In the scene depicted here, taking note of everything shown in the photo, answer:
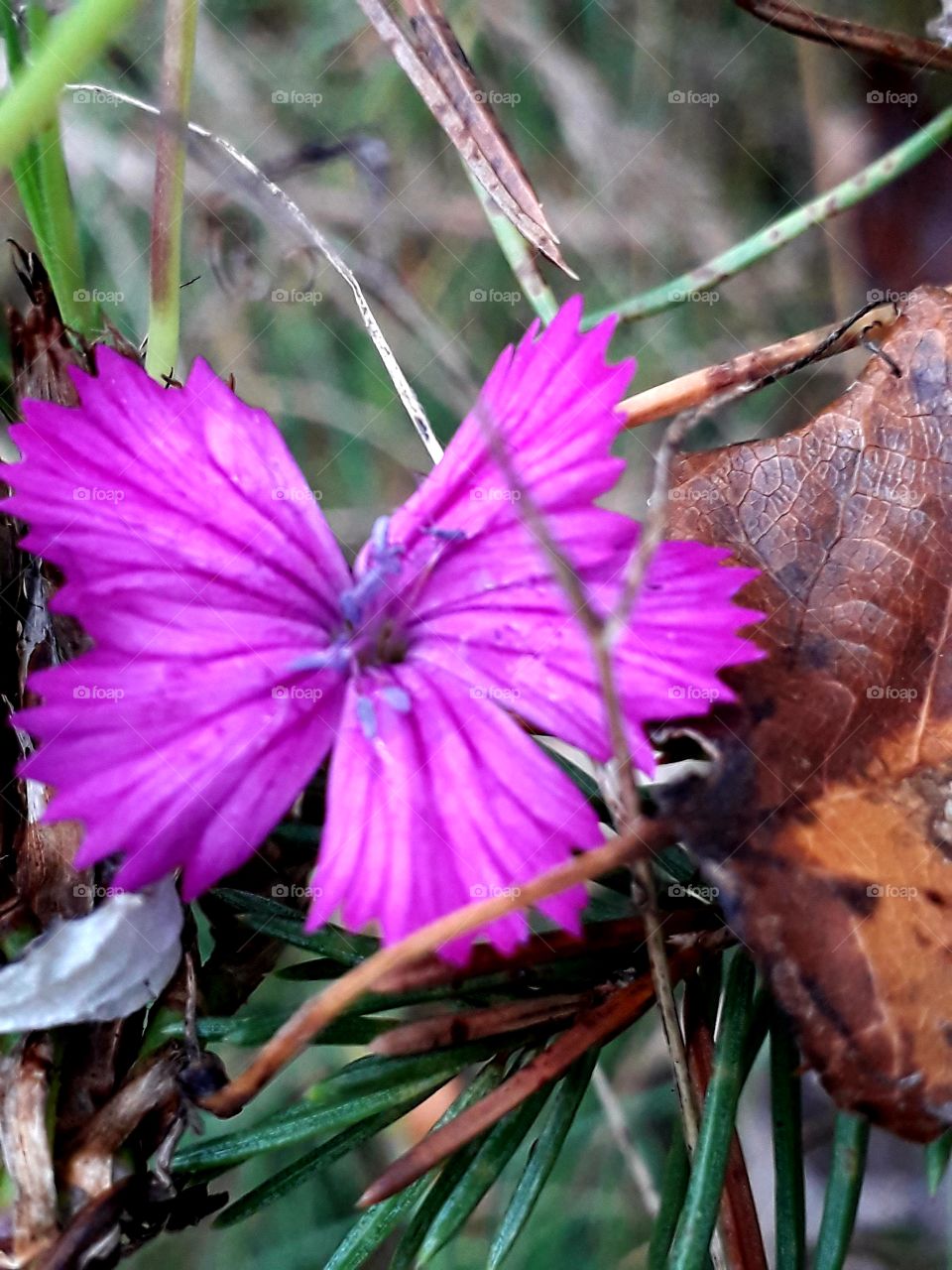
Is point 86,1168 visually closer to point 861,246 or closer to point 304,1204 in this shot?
point 304,1204

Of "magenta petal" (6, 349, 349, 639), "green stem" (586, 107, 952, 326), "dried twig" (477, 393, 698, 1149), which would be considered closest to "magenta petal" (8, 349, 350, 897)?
"magenta petal" (6, 349, 349, 639)

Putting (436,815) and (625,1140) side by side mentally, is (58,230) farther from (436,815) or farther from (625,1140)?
(625,1140)

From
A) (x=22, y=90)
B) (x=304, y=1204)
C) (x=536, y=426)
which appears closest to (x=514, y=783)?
(x=536, y=426)

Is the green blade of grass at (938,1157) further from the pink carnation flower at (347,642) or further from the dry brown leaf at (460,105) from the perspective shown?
the dry brown leaf at (460,105)

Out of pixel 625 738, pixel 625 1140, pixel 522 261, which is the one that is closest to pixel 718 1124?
pixel 625 738

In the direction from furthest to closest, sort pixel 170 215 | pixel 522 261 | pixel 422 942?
pixel 522 261 → pixel 170 215 → pixel 422 942

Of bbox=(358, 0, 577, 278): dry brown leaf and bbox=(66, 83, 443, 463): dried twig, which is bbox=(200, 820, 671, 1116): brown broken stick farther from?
bbox=(358, 0, 577, 278): dry brown leaf

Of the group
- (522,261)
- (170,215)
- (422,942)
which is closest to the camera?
(422,942)
